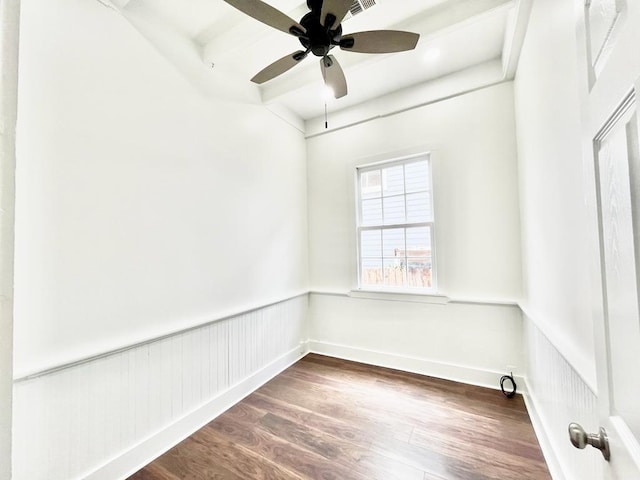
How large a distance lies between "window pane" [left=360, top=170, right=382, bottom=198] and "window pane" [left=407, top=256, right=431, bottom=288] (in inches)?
35.2

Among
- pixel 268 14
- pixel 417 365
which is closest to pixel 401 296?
pixel 417 365

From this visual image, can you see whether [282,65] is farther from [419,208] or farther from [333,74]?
[419,208]

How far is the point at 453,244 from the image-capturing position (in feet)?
8.77

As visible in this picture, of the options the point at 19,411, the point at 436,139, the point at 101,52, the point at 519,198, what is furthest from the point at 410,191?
the point at 19,411

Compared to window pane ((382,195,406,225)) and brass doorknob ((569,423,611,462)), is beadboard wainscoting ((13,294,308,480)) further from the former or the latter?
brass doorknob ((569,423,611,462))

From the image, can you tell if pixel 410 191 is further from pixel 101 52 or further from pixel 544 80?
pixel 101 52

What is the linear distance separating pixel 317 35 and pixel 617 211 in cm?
156

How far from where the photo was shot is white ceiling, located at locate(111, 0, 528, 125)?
188 centimetres

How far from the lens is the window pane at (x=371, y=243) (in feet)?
10.3

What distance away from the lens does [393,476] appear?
1.55m

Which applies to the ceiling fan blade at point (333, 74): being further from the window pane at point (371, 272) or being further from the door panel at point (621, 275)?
the window pane at point (371, 272)

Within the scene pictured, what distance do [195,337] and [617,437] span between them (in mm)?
2239

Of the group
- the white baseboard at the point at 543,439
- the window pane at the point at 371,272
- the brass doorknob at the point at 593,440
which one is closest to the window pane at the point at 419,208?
the window pane at the point at 371,272

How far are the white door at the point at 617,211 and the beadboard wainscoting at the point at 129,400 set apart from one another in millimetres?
2176
